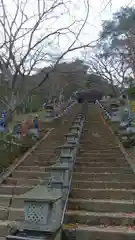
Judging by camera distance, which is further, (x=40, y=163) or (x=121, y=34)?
Result: (x=121, y=34)

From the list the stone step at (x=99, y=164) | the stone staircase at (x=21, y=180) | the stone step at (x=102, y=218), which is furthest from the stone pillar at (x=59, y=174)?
the stone step at (x=99, y=164)

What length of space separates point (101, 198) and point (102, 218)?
1228 mm

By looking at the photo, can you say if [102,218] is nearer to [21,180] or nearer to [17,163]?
[21,180]

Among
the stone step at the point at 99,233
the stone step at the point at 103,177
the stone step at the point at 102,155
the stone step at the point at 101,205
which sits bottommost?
the stone step at the point at 99,233

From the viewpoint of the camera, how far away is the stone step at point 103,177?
962 cm

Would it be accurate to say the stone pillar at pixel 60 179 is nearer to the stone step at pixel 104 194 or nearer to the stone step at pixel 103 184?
the stone step at pixel 104 194

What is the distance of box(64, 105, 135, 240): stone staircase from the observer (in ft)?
21.6

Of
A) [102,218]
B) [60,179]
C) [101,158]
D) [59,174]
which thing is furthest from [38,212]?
[101,158]

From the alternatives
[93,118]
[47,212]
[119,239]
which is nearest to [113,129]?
[93,118]

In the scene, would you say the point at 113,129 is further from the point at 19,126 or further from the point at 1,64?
the point at 1,64

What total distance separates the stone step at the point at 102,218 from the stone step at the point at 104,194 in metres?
1.00

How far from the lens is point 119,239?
6.34 meters

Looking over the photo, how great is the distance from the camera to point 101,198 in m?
8.41

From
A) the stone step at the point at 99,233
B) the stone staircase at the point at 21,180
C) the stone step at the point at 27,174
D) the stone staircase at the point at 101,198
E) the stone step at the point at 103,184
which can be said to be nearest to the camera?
the stone step at the point at 99,233
